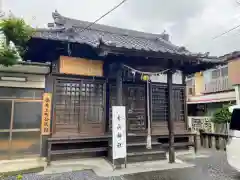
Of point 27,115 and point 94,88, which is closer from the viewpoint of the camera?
point 27,115

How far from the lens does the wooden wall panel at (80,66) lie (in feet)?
22.9

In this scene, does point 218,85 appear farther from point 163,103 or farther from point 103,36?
point 103,36

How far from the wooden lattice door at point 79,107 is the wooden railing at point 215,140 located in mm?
5663

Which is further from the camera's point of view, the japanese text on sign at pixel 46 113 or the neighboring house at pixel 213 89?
the neighboring house at pixel 213 89

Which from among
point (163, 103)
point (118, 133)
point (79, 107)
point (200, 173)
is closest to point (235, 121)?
point (200, 173)

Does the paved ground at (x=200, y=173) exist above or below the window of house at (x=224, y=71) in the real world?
below

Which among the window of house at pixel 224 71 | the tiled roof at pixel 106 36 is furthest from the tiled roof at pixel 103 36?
the window of house at pixel 224 71

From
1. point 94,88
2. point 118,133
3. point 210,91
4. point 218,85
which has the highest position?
point 218,85

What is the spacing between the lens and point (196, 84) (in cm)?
2033

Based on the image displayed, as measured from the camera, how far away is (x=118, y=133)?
238 inches

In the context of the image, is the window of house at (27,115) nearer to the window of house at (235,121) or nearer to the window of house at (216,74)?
the window of house at (235,121)

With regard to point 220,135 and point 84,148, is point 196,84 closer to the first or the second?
point 220,135

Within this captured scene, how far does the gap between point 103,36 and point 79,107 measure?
3.46 meters

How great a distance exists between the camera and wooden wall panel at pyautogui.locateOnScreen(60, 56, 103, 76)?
6.99 meters
